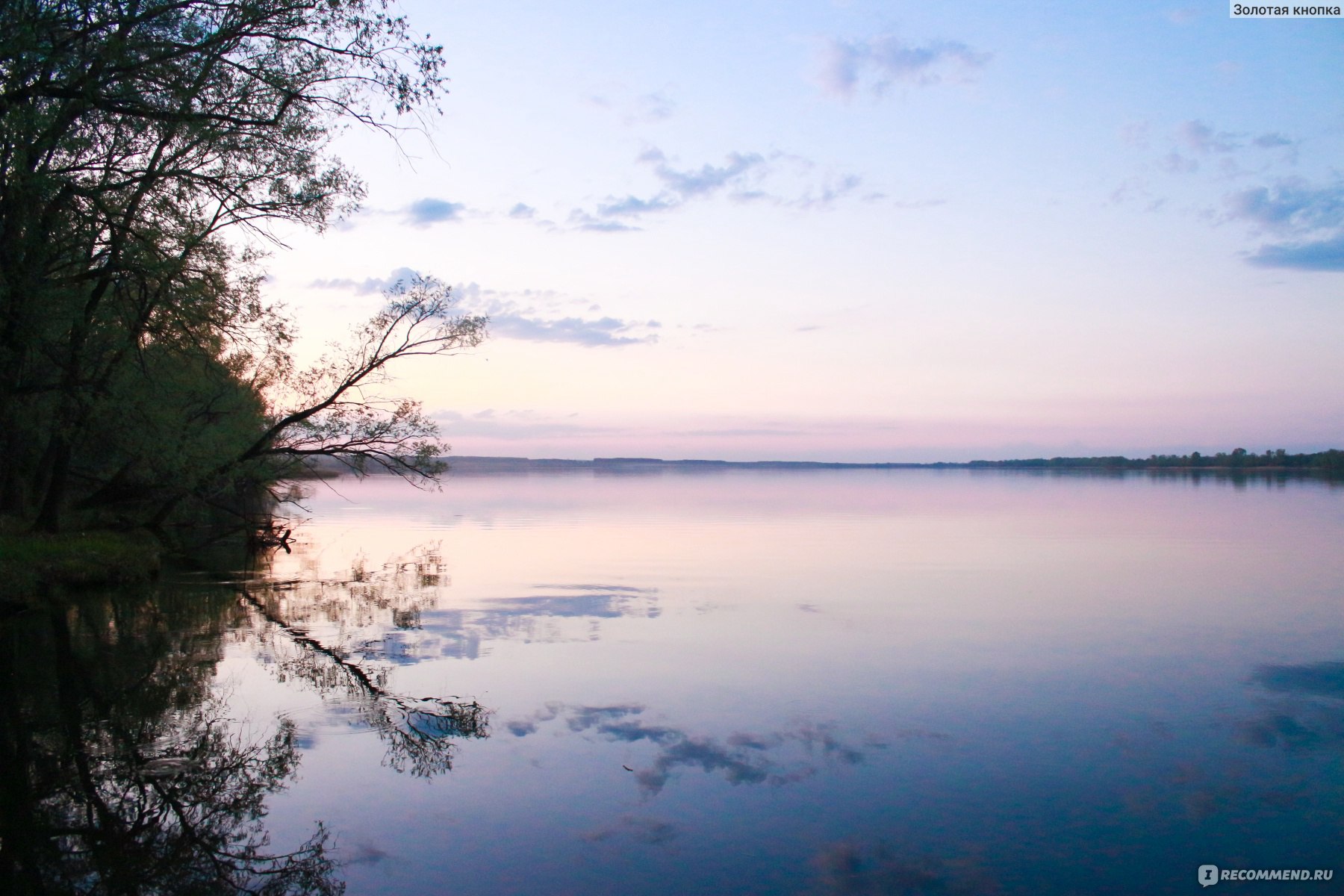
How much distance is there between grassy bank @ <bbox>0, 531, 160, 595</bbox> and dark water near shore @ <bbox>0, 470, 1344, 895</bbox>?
3.23 ft

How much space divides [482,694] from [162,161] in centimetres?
1055

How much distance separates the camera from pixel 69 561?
18.1 m

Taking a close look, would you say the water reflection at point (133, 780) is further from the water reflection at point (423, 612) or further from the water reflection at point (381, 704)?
the water reflection at point (423, 612)

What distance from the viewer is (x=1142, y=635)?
15.7m

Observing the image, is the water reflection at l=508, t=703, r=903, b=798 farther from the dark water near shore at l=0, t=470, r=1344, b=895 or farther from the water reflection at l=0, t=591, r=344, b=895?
the water reflection at l=0, t=591, r=344, b=895

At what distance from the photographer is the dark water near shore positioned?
7207mm

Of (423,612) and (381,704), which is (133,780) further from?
(423,612)

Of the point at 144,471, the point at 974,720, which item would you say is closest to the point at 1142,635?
the point at 974,720

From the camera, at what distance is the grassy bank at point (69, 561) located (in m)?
16.0

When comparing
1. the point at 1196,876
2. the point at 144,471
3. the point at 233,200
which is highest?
→ the point at 233,200

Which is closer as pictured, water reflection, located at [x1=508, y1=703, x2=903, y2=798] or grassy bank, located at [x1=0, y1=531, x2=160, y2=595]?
water reflection, located at [x1=508, y1=703, x2=903, y2=798]

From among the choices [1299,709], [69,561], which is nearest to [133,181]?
[69,561]

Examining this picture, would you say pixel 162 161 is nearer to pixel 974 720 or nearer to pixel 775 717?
pixel 775 717

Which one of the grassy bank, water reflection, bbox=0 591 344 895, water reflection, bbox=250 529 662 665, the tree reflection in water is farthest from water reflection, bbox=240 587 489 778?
the grassy bank
